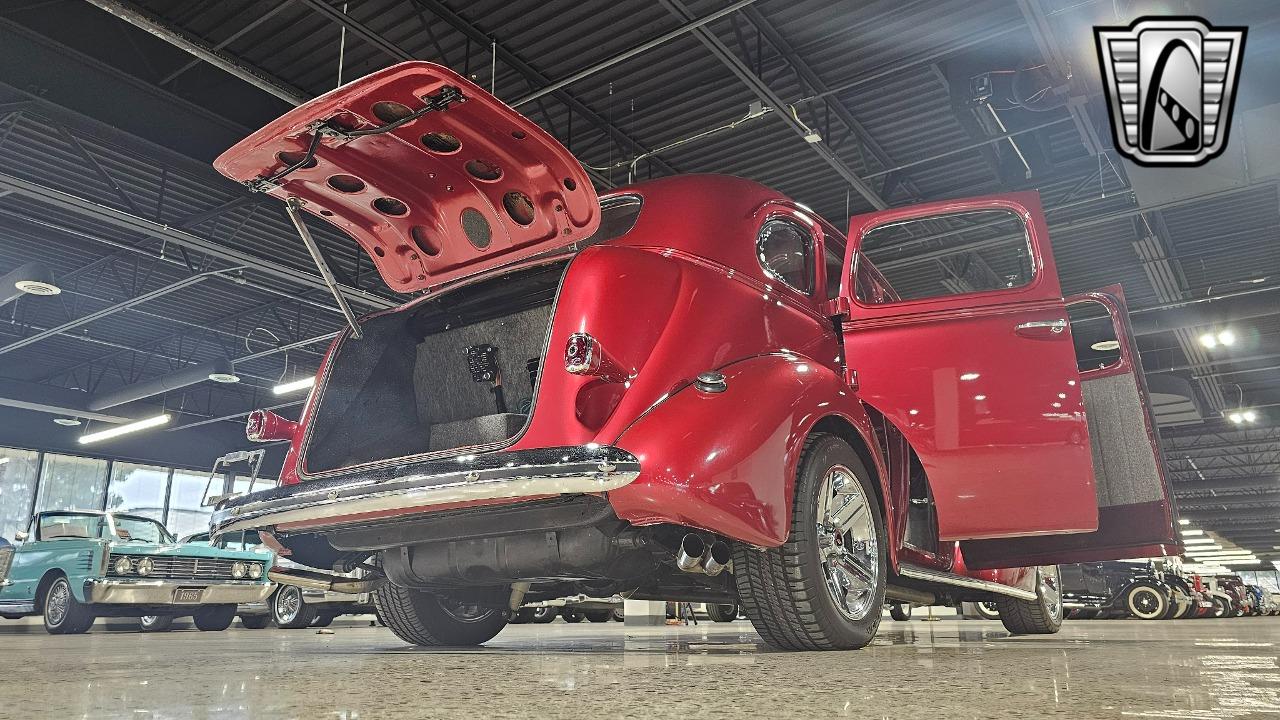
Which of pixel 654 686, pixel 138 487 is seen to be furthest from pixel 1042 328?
pixel 138 487

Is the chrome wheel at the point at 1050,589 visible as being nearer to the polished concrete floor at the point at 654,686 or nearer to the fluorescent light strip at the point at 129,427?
the polished concrete floor at the point at 654,686

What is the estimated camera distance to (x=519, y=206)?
3.48m

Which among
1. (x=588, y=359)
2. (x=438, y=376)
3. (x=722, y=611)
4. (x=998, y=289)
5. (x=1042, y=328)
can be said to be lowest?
(x=722, y=611)

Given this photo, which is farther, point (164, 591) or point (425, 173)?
point (164, 591)

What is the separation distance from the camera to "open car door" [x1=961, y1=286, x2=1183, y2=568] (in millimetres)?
4305

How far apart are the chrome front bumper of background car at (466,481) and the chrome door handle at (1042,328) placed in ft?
7.05

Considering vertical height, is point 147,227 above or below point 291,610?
above

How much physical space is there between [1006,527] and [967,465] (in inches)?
12.3

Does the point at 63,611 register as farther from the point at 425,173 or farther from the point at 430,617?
the point at 425,173

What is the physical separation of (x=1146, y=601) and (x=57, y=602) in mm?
16082

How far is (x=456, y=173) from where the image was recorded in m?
3.41


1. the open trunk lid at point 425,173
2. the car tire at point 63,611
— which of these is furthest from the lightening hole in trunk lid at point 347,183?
the car tire at point 63,611

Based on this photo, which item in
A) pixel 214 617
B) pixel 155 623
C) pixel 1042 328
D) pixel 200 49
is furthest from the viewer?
pixel 155 623

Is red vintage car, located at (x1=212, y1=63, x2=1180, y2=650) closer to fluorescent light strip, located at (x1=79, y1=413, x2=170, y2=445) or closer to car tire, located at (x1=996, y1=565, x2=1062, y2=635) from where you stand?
car tire, located at (x1=996, y1=565, x2=1062, y2=635)
